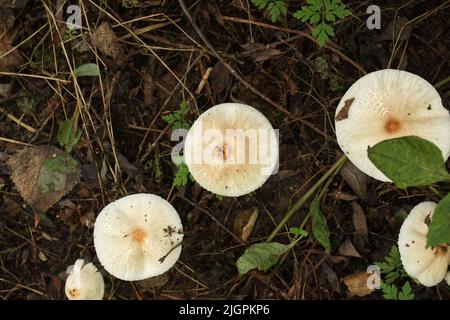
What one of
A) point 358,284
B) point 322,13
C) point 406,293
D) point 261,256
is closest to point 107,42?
point 322,13

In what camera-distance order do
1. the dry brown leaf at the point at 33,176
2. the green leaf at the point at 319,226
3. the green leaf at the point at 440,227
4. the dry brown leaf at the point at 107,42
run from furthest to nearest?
the dry brown leaf at the point at 33,176 < the dry brown leaf at the point at 107,42 < the green leaf at the point at 319,226 < the green leaf at the point at 440,227

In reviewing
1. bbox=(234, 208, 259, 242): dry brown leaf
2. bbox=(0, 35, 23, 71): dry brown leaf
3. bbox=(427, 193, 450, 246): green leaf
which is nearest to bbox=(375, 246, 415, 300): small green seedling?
bbox=(427, 193, 450, 246): green leaf

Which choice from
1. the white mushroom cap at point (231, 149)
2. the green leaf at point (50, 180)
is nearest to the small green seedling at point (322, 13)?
the white mushroom cap at point (231, 149)

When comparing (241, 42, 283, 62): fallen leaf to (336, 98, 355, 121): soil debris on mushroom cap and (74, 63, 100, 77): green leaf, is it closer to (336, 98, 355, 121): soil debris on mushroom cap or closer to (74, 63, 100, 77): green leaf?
(336, 98, 355, 121): soil debris on mushroom cap

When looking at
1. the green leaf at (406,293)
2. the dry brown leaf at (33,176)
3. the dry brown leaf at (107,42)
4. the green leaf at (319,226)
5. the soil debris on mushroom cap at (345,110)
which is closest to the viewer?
the soil debris on mushroom cap at (345,110)

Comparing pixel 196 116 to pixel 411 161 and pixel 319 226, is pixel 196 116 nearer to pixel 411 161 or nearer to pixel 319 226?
pixel 319 226

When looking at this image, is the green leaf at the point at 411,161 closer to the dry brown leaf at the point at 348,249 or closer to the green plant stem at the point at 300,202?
the green plant stem at the point at 300,202
